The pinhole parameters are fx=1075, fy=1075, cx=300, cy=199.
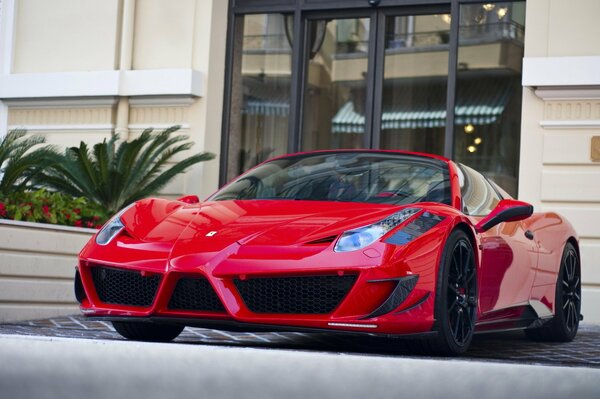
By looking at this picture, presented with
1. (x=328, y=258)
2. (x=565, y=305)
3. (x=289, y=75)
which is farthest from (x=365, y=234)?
(x=289, y=75)

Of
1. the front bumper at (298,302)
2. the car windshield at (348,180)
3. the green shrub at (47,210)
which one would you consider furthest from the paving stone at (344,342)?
the green shrub at (47,210)

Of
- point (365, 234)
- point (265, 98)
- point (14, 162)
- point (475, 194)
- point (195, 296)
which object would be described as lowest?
point (195, 296)

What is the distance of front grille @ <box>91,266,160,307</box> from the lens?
17.5ft

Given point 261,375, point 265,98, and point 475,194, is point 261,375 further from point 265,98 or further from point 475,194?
point 265,98

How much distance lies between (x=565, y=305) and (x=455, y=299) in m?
2.29

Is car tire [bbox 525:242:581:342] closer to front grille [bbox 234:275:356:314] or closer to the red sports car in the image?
the red sports car

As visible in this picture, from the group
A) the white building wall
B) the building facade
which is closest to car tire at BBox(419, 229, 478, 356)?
the white building wall

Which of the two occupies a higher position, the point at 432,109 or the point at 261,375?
the point at 432,109

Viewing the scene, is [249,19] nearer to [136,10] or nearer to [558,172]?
[136,10]

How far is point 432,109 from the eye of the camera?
497 inches

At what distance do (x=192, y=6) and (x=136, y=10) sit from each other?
29.8 inches

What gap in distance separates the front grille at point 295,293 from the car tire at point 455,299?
531mm

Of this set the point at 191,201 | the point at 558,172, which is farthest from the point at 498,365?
the point at 558,172

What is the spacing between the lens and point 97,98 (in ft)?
42.5
